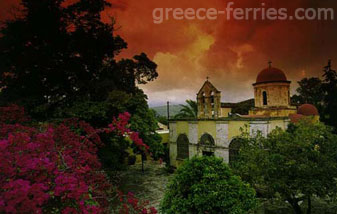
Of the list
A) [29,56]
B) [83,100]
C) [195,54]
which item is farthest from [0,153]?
[195,54]

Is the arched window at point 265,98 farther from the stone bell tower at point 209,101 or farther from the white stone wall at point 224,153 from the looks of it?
the white stone wall at point 224,153

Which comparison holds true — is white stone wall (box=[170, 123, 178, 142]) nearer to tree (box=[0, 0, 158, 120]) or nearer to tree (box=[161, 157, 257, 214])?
tree (box=[0, 0, 158, 120])

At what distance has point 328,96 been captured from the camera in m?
25.2

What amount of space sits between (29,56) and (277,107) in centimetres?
1939

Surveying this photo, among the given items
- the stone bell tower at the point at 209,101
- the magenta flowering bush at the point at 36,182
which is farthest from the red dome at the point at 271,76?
the magenta flowering bush at the point at 36,182

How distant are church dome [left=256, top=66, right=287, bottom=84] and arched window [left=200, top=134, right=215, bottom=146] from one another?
870 cm

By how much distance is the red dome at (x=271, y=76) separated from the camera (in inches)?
741

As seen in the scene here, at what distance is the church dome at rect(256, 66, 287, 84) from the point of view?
741 inches

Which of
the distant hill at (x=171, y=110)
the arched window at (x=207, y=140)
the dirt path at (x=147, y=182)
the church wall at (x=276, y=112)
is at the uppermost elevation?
the distant hill at (x=171, y=110)

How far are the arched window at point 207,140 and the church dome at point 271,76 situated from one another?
8.70 m

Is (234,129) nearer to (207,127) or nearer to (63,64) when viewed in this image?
(207,127)

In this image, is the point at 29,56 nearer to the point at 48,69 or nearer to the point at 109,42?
the point at 48,69

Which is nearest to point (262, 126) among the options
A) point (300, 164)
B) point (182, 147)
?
point (300, 164)

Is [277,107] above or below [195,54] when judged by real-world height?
below
